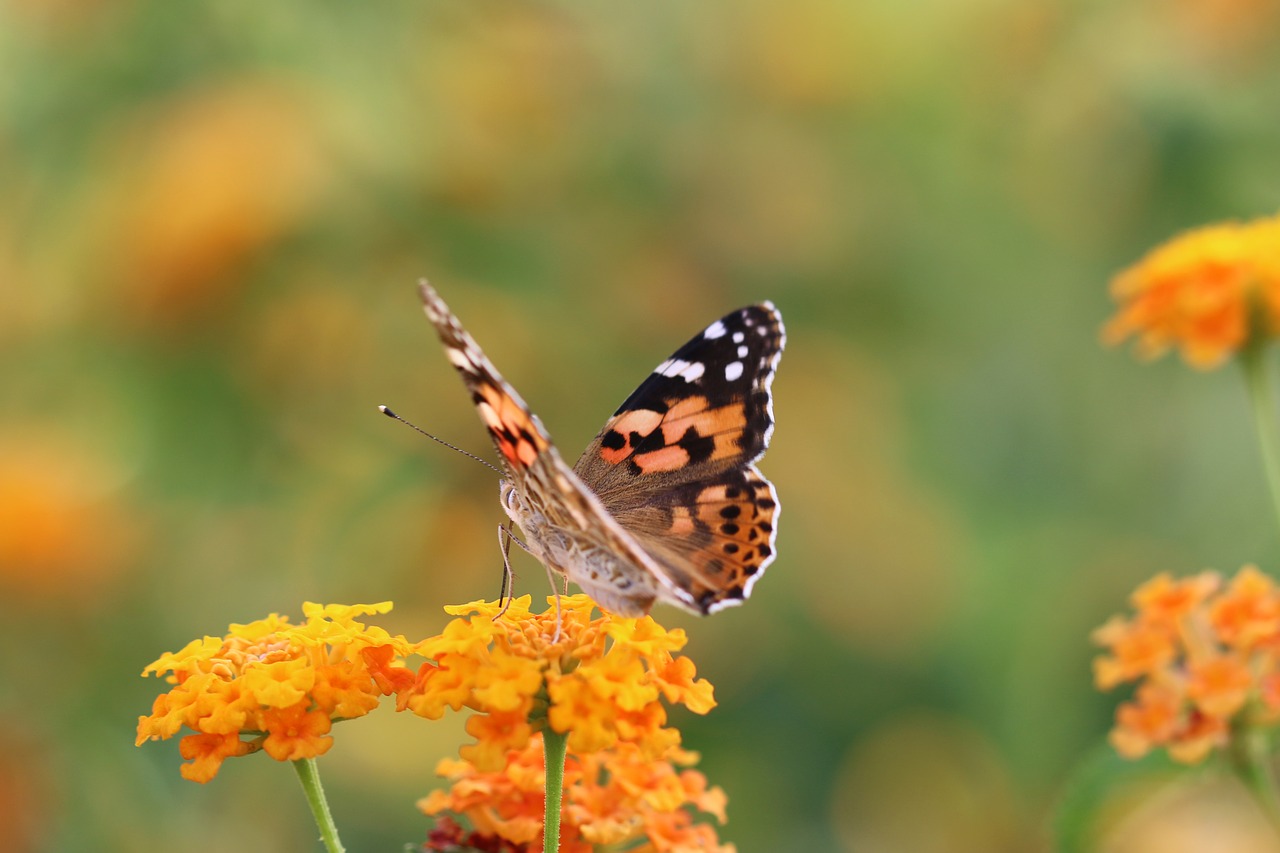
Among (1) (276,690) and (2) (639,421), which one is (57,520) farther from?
(1) (276,690)

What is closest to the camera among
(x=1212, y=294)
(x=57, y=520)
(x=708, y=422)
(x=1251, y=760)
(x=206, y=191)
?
(x=1251, y=760)

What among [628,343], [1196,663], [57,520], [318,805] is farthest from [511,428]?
[57,520]

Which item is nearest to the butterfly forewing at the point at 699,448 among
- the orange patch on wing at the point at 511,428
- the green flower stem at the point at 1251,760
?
the orange patch on wing at the point at 511,428

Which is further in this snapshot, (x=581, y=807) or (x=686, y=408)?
(x=686, y=408)

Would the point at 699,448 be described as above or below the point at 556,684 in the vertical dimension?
above

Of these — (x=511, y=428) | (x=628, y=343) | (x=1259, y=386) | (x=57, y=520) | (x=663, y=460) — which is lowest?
(x=511, y=428)

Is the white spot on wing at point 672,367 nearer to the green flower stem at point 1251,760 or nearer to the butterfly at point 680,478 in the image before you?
the butterfly at point 680,478

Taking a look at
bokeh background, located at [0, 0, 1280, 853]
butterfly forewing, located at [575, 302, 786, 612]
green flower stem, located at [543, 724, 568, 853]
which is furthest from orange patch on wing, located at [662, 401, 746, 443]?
bokeh background, located at [0, 0, 1280, 853]
